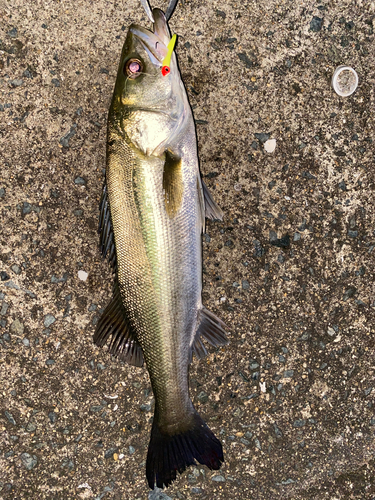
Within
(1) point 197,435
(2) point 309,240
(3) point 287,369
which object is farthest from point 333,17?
(1) point 197,435

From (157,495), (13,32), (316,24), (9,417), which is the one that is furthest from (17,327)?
(316,24)

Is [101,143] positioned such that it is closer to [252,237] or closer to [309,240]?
[252,237]

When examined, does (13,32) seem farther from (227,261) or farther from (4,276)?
(227,261)

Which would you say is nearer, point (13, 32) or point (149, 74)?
point (149, 74)

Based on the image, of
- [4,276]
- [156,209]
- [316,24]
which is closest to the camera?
[156,209]

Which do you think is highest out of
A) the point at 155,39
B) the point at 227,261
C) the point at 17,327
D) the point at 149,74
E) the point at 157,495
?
the point at 155,39

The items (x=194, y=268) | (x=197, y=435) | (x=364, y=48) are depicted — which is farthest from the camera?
(x=364, y=48)

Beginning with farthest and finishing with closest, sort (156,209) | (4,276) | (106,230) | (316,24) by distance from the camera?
(4,276) → (316,24) → (106,230) → (156,209)
